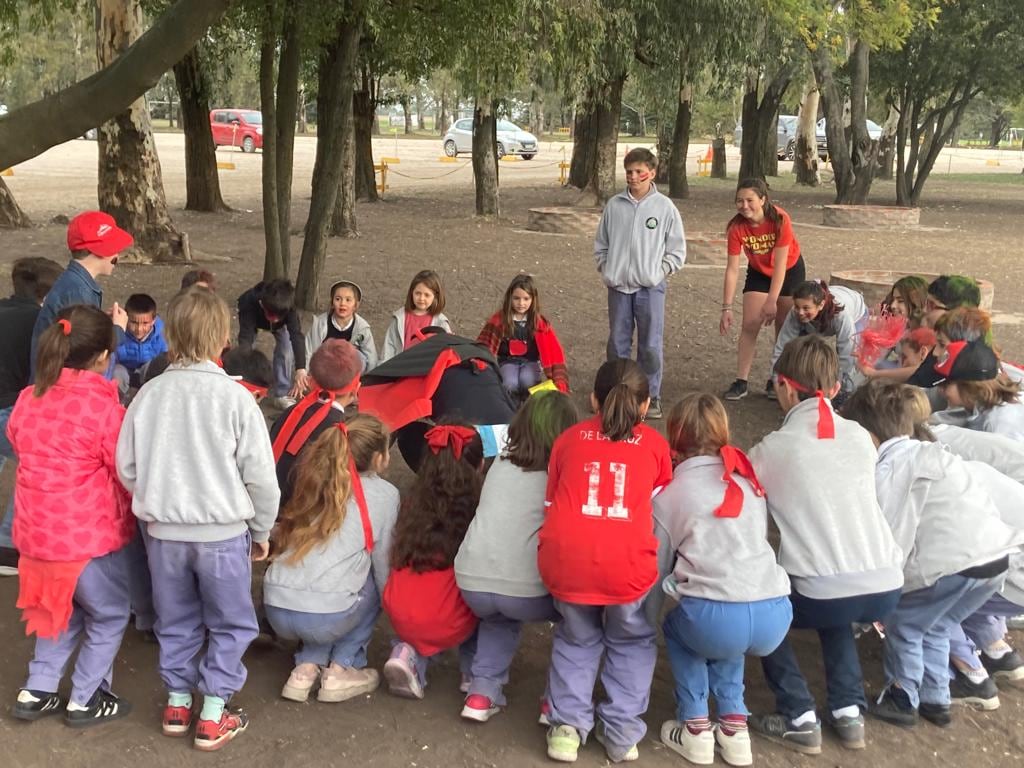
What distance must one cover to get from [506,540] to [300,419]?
103 cm

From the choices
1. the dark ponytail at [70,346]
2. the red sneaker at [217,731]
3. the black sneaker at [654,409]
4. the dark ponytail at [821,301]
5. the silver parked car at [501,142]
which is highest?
the silver parked car at [501,142]

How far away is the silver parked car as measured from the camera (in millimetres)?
39969

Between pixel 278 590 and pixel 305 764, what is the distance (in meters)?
0.59

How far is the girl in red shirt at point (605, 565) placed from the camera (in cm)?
334

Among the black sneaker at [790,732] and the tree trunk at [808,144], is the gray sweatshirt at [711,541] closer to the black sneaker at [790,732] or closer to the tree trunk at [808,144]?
the black sneaker at [790,732]

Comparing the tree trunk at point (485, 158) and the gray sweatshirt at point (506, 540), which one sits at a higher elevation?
the tree trunk at point (485, 158)

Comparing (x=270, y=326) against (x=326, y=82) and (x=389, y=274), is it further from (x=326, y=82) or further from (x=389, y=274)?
(x=389, y=274)

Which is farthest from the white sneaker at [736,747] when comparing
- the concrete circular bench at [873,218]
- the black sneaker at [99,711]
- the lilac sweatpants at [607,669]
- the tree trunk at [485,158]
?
the concrete circular bench at [873,218]

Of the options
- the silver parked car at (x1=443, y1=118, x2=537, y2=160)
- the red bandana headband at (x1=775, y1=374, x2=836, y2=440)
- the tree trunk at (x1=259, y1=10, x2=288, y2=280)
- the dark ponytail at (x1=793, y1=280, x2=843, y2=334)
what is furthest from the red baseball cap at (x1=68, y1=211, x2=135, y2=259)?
the silver parked car at (x1=443, y1=118, x2=537, y2=160)

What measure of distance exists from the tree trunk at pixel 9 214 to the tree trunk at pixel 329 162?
25.6 feet

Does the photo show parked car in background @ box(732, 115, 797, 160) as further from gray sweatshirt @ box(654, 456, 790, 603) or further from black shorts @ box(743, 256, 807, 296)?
gray sweatshirt @ box(654, 456, 790, 603)

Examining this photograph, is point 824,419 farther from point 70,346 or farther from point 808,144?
point 808,144

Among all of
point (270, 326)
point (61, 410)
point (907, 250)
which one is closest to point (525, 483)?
point (61, 410)

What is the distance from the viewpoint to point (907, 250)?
15508 mm
